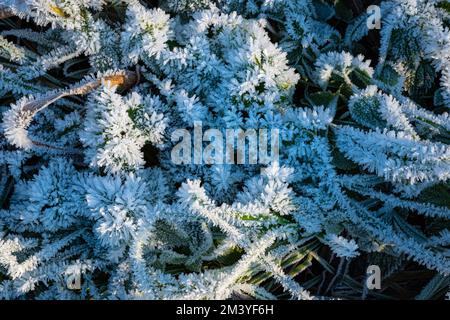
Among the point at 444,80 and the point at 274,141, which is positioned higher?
the point at 444,80

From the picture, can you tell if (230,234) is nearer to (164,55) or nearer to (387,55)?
(164,55)

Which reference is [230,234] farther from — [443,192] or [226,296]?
[443,192]

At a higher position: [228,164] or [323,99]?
[323,99]

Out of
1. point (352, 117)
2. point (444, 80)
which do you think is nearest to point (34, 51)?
point (352, 117)

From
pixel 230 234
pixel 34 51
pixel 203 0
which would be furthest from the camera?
pixel 34 51

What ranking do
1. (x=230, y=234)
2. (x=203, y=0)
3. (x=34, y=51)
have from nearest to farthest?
(x=230, y=234) → (x=203, y=0) → (x=34, y=51)
